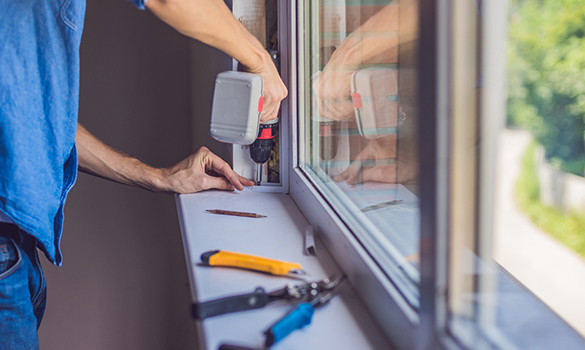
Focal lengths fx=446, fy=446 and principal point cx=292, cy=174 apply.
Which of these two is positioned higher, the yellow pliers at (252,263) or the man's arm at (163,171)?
→ the man's arm at (163,171)

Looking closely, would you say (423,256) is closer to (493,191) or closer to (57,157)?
(493,191)

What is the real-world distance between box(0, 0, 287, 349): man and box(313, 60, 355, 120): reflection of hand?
0.35ft

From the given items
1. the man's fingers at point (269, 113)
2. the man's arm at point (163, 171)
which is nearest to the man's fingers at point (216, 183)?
the man's arm at point (163, 171)

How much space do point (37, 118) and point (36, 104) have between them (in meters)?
0.03

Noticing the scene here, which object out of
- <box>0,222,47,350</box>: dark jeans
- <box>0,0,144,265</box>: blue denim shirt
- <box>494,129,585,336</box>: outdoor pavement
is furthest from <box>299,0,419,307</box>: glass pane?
<box>0,222,47,350</box>: dark jeans

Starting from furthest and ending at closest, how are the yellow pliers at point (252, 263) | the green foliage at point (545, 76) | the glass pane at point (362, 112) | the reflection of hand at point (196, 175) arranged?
1. the reflection of hand at point (196, 175)
2. the glass pane at point (362, 112)
3. the yellow pliers at point (252, 263)
4. the green foliage at point (545, 76)

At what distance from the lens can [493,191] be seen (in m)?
0.37

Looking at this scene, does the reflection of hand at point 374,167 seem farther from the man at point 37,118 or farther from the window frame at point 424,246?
the man at point 37,118

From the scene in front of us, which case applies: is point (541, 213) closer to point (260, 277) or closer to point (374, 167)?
point (260, 277)

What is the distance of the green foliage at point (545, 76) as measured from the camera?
34 centimetres

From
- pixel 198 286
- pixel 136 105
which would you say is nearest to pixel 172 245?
pixel 136 105

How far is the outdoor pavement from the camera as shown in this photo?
1.18 feet

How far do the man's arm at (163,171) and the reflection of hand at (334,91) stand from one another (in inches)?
12.0

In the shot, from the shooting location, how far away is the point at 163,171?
1.18 m
